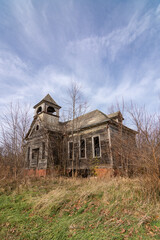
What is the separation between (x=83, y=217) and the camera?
3.99m

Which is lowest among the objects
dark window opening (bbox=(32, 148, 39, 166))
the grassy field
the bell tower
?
the grassy field

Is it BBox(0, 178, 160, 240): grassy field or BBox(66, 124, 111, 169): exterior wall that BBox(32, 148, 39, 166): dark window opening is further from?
BBox(0, 178, 160, 240): grassy field

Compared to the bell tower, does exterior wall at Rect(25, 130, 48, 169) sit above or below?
below

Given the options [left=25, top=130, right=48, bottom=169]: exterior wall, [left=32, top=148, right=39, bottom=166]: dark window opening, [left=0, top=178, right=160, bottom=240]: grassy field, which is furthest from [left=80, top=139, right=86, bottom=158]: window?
[left=0, top=178, right=160, bottom=240]: grassy field

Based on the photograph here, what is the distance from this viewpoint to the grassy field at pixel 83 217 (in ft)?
10.8

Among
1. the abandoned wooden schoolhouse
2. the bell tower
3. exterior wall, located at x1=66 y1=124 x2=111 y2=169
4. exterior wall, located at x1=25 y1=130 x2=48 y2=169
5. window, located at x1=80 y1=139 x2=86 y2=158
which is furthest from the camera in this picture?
the bell tower

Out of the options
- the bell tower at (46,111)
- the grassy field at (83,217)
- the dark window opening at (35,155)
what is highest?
the bell tower at (46,111)

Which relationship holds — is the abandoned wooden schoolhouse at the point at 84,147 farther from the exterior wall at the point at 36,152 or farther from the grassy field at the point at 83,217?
the grassy field at the point at 83,217

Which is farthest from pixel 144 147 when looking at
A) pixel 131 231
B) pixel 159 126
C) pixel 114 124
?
pixel 114 124

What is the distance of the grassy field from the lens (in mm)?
3283

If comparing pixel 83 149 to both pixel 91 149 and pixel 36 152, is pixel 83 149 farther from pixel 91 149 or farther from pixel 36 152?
pixel 36 152

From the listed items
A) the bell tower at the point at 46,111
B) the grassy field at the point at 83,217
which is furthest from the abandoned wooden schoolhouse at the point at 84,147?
the grassy field at the point at 83,217

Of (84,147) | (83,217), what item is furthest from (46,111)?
(83,217)

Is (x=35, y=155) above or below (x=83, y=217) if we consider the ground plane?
above
